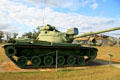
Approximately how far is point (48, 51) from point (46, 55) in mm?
422

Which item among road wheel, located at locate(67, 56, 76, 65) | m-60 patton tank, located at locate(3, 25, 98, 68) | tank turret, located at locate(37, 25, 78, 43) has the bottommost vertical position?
road wheel, located at locate(67, 56, 76, 65)

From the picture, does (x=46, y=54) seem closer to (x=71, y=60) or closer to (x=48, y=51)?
(x=48, y=51)

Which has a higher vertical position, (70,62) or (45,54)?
(45,54)

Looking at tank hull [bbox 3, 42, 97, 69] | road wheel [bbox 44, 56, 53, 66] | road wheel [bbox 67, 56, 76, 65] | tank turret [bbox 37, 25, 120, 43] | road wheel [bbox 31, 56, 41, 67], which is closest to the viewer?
tank hull [bbox 3, 42, 97, 69]

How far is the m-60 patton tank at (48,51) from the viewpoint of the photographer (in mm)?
9453

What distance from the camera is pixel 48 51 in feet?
36.0

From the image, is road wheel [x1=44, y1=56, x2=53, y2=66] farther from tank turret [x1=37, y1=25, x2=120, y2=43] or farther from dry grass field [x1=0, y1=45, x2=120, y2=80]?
tank turret [x1=37, y1=25, x2=120, y2=43]

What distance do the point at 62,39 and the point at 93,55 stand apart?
3.51 meters

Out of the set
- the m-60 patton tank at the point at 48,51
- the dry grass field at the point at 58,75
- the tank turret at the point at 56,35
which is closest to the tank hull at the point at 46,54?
the m-60 patton tank at the point at 48,51

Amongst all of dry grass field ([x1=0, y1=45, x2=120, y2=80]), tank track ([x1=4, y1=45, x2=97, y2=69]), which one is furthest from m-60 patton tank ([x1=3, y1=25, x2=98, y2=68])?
dry grass field ([x1=0, y1=45, x2=120, y2=80])

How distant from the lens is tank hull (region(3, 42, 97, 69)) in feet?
31.0

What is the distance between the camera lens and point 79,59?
12281 millimetres

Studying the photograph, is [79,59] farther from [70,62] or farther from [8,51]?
[8,51]

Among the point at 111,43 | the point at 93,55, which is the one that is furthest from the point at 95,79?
the point at 111,43
